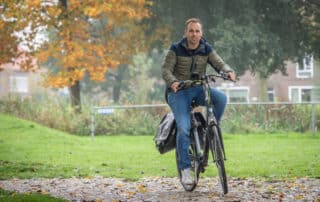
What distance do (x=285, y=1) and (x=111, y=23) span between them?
677 cm

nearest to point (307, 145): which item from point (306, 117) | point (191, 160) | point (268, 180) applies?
point (306, 117)

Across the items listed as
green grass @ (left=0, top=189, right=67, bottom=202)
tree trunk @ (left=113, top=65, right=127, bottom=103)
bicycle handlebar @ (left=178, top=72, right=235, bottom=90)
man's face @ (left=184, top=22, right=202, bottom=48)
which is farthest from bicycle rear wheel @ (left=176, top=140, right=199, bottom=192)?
tree trunk @ (left=113, top=65, right=127, bottom=103)

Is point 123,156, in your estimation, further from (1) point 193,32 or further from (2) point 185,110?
(1) point 193,32

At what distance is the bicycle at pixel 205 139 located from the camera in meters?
7.81

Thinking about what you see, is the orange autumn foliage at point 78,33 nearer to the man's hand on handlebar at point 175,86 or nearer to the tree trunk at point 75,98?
the tree trunk at point 75,98

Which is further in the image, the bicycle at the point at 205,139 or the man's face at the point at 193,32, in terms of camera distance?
the man's face at the point at 193,32

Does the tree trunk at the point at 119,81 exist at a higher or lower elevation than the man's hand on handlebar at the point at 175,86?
higher

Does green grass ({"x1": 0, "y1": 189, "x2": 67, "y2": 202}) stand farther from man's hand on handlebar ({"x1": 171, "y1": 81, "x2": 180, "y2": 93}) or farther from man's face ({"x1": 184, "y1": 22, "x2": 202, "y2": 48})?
man's face ({"x1": 184, "y1": 22, "x2": 202, "y2": 48})

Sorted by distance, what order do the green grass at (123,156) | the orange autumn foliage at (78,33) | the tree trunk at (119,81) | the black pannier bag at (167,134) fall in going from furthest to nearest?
the tree trunk at (119,81)
the orange autumn foliage at (78,33)
the green grass at (123,156)
the black pannier bag at (167,134)

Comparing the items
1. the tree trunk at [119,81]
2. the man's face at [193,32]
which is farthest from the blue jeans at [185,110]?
the tree trunk at [119,81]

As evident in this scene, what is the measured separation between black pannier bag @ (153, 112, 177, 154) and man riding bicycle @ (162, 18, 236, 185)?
0.30 m

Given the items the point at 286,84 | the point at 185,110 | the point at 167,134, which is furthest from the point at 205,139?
the point at 286,84

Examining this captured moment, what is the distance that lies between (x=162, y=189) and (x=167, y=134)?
745 millimetres

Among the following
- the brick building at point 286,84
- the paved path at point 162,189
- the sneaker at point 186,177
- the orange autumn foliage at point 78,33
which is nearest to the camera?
the paved path at point 162,189
